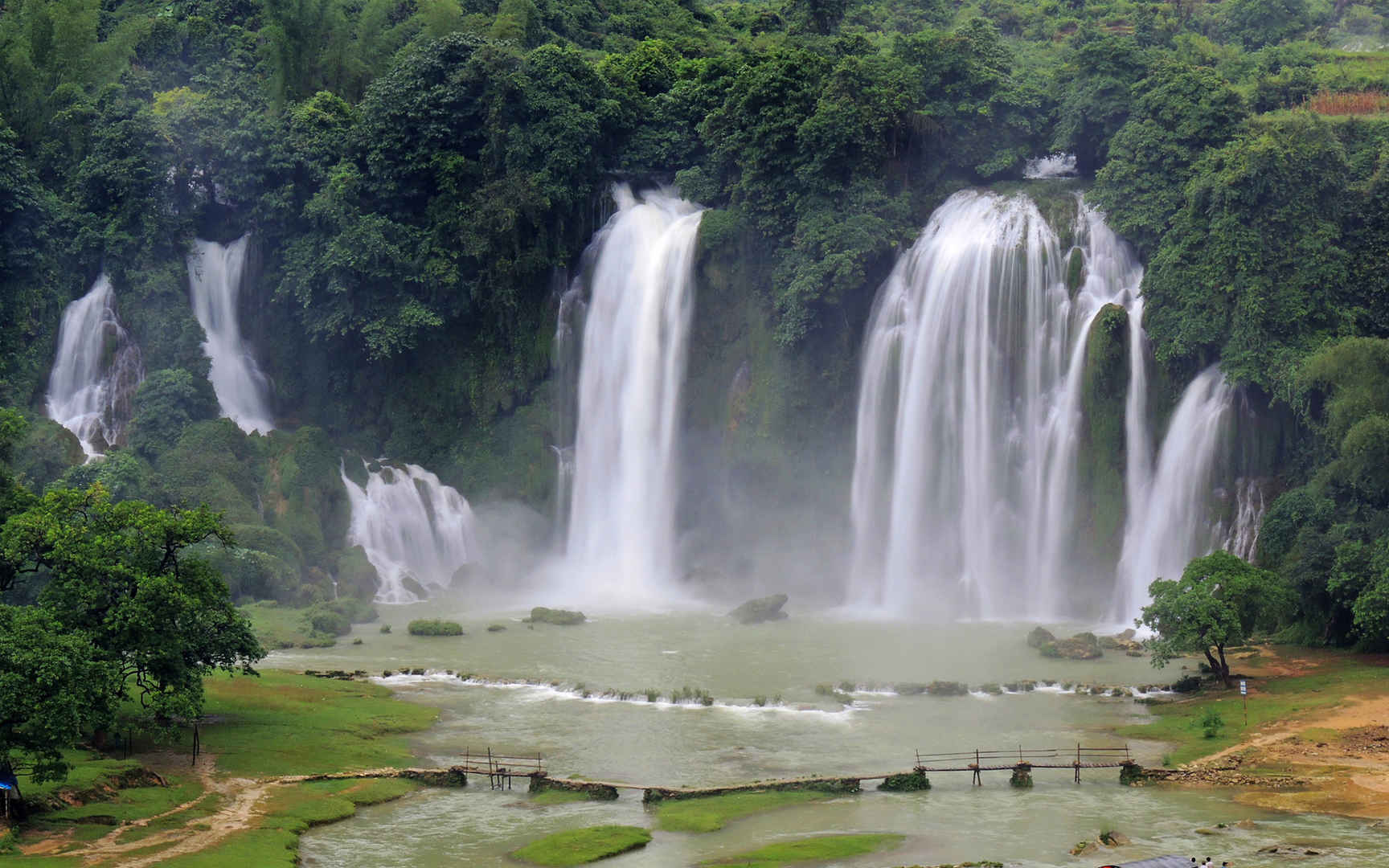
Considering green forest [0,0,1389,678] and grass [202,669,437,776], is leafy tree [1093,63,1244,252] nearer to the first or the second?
green forest [0,0,1389,678]

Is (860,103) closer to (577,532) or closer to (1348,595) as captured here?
(577,532)

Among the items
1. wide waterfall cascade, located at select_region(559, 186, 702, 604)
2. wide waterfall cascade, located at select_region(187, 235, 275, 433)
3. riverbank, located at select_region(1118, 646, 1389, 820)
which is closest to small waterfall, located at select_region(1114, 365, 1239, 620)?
riverbank, located at select_region(1118, 646, 1389, 820)

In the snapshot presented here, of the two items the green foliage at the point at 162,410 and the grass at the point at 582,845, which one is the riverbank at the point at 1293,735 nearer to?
the grass at the point at 582,845

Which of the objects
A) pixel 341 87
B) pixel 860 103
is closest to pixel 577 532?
pixel 860 103

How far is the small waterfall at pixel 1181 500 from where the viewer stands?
48.0 meters

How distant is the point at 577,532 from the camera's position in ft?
199

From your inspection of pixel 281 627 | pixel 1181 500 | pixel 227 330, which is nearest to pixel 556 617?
pixel 281 627

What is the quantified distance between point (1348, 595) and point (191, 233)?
Answer: 4304 cm

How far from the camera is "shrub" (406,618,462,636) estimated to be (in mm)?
50562

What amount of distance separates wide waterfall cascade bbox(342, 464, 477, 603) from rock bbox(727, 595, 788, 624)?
477 inches

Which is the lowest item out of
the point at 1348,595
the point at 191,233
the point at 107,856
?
the point at 107,856

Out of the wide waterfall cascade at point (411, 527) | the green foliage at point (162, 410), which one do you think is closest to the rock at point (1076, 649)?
the wide waterfall cascade at point (411, 527)

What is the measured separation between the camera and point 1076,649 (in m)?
44.6

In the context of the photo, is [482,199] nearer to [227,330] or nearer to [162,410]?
[227,330]
